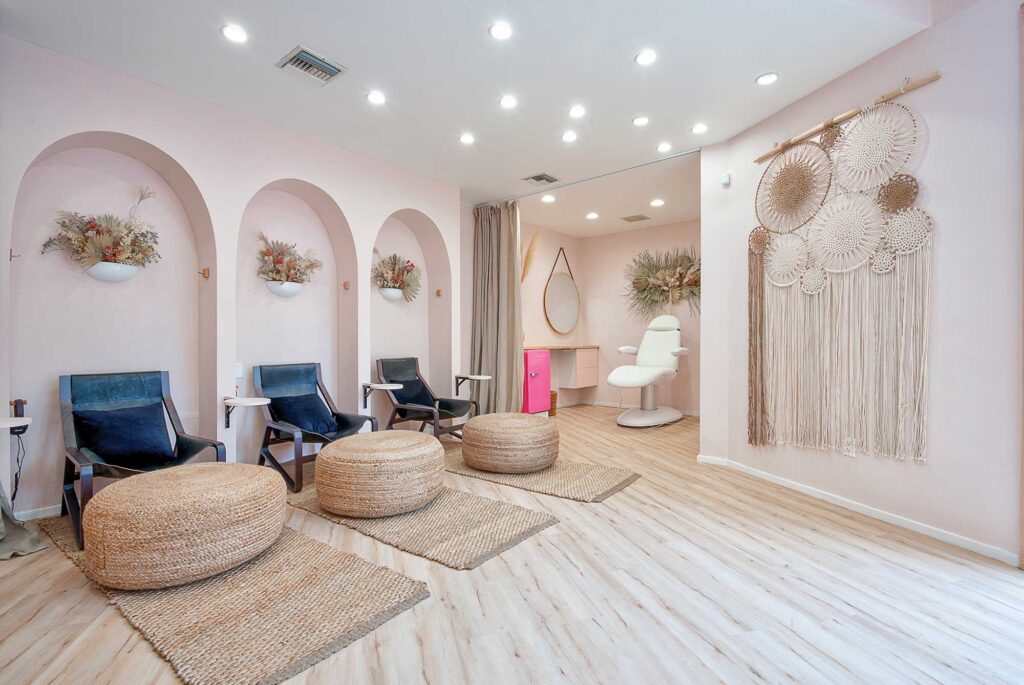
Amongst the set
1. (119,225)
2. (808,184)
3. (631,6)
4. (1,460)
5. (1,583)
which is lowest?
(1,583)

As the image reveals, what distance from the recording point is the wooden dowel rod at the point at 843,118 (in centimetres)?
253

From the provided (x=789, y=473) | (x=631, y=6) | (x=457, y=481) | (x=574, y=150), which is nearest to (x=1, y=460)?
(x=457, y=481)

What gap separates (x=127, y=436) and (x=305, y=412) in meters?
1.11

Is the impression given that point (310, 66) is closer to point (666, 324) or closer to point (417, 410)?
point (417, 410)

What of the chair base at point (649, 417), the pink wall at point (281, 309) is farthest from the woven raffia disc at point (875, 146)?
the pink wall at point (281, 309)

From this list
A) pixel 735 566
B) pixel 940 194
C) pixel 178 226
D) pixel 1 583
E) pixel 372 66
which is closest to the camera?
pixel 1 583

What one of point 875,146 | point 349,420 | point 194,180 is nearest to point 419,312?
point 349,420

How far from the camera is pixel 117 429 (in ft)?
9.15

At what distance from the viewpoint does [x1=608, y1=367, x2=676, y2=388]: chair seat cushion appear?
543 cm

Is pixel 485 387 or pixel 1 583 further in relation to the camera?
pixel 485 387

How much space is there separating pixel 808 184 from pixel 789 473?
2.06 m

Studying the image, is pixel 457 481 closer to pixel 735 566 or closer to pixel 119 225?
pixel 735 566

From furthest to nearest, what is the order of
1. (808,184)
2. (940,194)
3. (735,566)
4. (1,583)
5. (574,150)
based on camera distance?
(574,150) < (808,184) < (940,194) < (735,566) < (1,583)

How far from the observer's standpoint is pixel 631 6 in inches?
91.7
